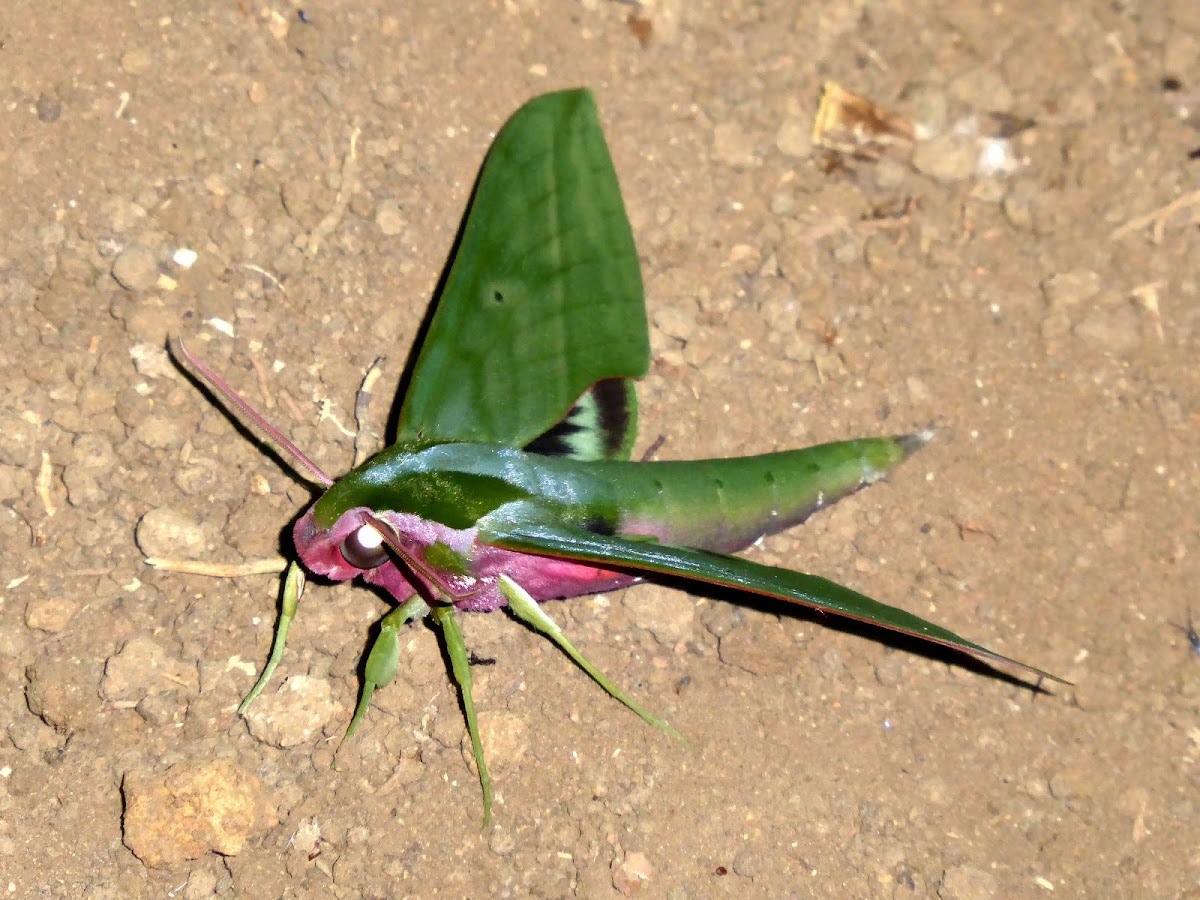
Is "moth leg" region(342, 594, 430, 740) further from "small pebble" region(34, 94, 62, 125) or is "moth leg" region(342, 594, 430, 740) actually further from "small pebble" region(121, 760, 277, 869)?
"small pebble" region(34, 94, 62, 125)

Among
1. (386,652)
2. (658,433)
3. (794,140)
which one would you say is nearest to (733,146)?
(794,140)

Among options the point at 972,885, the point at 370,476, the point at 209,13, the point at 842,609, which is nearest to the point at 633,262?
the point at 370,476

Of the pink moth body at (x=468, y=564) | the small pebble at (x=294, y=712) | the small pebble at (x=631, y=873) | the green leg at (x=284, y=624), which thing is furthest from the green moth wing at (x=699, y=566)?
the small pebble at (x=631, y=873)

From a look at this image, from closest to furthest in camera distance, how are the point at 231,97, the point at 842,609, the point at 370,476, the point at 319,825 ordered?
the point at 842,609 → the point at 370,476 → the point at 319,825 → the point at 231,97

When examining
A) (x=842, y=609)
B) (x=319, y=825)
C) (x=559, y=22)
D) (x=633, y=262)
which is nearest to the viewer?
(x=842, y=609)

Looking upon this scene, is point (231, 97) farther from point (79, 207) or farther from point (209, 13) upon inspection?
point (79, 207)

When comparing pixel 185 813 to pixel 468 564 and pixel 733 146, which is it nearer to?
pixel 468 564
